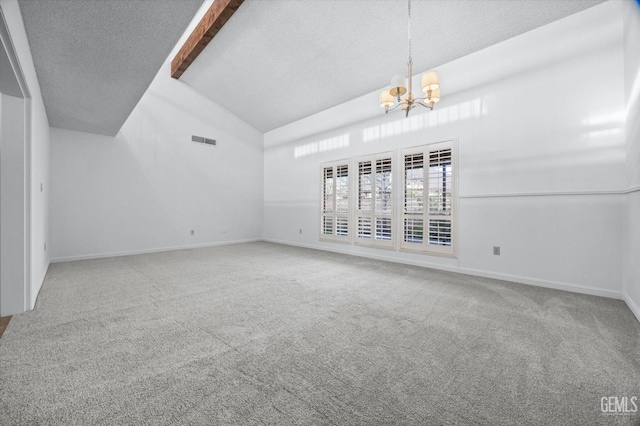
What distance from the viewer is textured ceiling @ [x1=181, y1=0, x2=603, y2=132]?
339cm

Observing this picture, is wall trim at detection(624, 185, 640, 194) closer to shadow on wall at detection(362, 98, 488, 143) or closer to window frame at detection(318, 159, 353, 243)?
shadow on wall at detection(362, 98, 488, 143)

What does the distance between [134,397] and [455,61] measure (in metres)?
5.32

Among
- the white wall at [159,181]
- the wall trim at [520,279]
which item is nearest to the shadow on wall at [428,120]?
the wall trim at [520,279]

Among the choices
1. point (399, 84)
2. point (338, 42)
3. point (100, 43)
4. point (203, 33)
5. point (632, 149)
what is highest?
point (203, 33)

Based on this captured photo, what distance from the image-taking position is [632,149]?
2639 millimetres

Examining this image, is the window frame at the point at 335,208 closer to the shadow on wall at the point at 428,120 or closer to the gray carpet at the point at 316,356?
the shadow on wall at the point at 428,120

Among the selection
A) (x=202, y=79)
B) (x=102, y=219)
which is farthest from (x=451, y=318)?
(x=202, y=79)

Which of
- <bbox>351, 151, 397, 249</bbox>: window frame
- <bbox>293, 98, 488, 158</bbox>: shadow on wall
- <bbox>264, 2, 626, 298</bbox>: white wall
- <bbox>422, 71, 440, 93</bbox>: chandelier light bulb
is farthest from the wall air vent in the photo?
<bbox>422, 71, 440, 93</bbox>: chandelier light bulb

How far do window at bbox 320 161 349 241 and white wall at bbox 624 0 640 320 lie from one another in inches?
161

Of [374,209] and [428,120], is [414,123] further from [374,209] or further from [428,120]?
[374,209]

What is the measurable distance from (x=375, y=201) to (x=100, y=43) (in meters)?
4.48

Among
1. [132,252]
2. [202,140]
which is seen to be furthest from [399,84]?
[132,252]

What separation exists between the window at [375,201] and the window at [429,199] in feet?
1.18

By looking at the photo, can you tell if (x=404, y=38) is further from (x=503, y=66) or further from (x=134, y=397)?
(x=134, y=397)
